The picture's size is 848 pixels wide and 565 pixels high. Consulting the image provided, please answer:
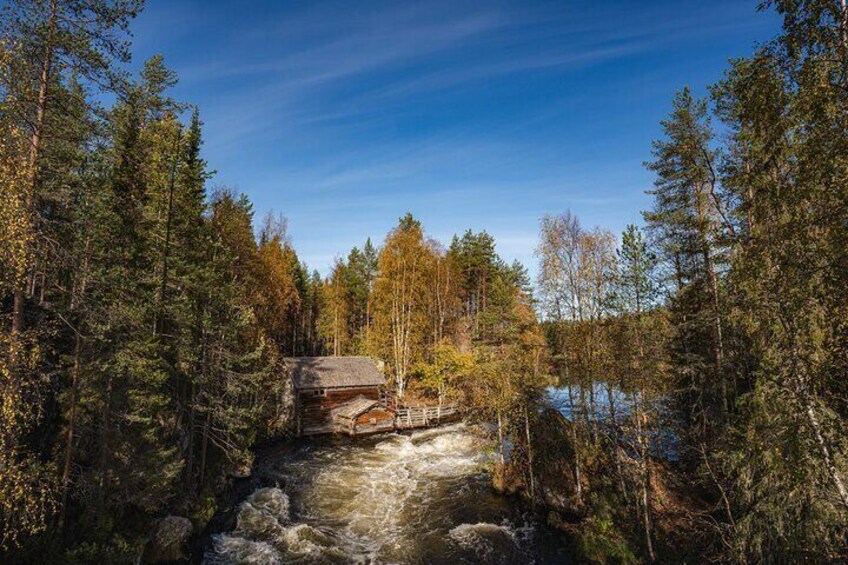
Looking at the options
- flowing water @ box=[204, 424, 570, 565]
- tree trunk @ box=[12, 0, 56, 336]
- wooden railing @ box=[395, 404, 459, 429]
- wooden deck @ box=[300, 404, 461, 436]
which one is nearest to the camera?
tree trunk @ box=[12, 0, 56, 336]

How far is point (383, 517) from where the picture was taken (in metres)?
Answer: 17.9

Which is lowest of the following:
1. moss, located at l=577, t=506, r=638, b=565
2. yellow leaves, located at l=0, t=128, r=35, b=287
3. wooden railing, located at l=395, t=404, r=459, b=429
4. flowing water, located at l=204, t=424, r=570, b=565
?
flowing water, located at l=204, t=424, r=570, b=565

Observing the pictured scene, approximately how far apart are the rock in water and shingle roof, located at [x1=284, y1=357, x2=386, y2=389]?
55.6ft

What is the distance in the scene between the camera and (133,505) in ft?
48.1

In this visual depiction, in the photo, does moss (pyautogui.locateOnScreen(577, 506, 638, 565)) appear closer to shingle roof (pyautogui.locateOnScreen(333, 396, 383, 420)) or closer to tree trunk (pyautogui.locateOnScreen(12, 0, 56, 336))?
tree trunk (pyautogui.locateOnScreen(12, 0, 56, 336))

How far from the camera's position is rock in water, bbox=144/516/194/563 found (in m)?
13.6

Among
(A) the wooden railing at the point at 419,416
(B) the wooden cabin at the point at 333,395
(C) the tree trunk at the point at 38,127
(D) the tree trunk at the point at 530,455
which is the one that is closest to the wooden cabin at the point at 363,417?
(B) the wooden cabin at the point at 333,395

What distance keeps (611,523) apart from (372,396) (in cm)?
2389

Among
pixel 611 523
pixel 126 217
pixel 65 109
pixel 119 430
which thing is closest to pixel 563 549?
pixel 611 523

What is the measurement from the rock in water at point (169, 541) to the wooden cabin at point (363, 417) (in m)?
16.9

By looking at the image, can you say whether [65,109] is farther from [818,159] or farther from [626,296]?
[626,296]

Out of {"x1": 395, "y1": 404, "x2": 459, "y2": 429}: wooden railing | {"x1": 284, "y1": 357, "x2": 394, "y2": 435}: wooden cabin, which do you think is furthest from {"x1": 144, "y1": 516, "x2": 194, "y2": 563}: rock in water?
{"x1": 395, "y1": 404, "x2": 459, "y2": 429}: wooden railing

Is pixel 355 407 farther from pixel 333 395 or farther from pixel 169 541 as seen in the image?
pixel 169 541

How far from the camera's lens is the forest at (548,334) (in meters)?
6.29
